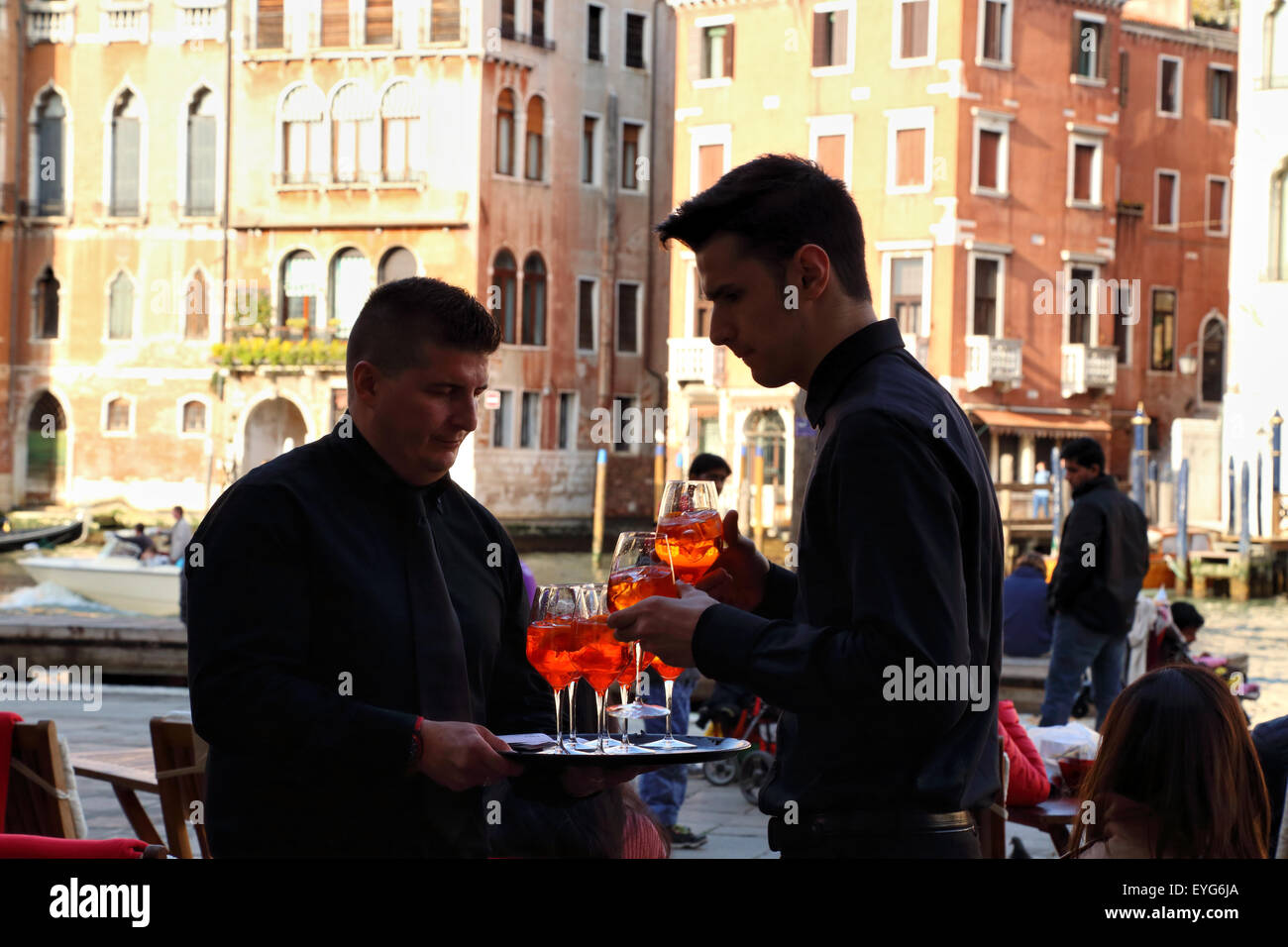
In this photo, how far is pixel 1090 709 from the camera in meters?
9.85

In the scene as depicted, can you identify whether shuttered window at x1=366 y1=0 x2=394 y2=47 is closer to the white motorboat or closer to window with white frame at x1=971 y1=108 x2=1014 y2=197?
window with white frame at x1=971 y1=108 x2=1014 y2=197

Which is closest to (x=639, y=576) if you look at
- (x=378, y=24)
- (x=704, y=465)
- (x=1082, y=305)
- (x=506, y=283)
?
(x=704, y=465)

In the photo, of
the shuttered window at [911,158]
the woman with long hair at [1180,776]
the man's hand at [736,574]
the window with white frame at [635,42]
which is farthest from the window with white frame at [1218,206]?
the man's hand at [736,574]

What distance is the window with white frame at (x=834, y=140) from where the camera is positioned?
106ft

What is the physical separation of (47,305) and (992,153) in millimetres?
19559

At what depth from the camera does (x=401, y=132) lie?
35.0 metres

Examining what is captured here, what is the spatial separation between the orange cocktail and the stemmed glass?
0.46 feet

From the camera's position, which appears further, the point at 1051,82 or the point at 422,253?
the point at 422,253

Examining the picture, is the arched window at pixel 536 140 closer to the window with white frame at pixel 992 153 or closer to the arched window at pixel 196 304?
the arched window at pixel 196 304

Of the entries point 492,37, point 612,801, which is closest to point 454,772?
point 612,801

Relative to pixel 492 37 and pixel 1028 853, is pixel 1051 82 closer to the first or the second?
pixel 492 37

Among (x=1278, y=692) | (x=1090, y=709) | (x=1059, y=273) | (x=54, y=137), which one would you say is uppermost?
(x=54, y=137)

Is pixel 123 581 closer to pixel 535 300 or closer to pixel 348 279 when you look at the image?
pixel 348 279
